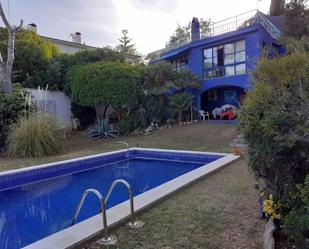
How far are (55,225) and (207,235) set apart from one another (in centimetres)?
298

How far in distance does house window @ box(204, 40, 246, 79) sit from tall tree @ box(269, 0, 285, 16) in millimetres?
8967

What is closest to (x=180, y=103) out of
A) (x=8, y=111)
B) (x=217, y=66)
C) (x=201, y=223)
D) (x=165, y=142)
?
(x=217, y=66)

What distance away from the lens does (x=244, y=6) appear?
21297 mm

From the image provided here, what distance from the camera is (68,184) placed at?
851 cm

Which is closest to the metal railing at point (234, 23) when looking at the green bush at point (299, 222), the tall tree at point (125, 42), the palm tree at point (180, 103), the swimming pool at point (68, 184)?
the palm tree at point (180, 103)

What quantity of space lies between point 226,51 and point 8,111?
47.2ft

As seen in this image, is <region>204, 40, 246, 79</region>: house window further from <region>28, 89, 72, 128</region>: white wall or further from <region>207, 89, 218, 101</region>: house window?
<region>28, 89, 72, 128</region>: white wall

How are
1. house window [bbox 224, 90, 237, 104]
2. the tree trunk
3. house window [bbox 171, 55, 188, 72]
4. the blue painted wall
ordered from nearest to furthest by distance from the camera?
the tree trunk, the blue painted wall, house window [bbox 224, 90, 237, 104], house window [bbox 171, 55, 188, 72]

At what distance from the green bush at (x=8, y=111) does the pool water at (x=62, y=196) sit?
4.35m

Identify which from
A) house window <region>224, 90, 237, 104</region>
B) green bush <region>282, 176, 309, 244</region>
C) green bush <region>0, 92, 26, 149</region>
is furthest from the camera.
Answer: house window <region>224, 90, 237, 104</region>

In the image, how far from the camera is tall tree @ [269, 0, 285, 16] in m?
25.2

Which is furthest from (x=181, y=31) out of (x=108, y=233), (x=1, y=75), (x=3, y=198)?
(x=108, y=233)

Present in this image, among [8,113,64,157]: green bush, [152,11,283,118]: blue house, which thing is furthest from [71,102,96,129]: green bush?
[8,113,64,157]: green bush

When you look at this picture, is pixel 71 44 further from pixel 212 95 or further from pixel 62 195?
pixel 62 195
